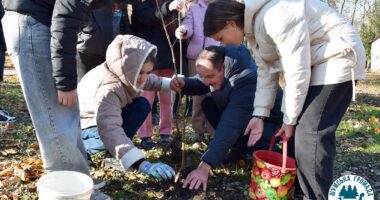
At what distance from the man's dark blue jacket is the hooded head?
60 centimetres

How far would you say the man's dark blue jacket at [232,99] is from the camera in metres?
2.87

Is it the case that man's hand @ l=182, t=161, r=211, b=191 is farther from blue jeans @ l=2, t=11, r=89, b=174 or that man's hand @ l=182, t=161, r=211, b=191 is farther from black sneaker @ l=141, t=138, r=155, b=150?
black sneaker @ l=141, t=138, r=155, b=150

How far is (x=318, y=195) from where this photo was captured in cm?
243

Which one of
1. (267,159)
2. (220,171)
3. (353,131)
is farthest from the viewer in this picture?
(353,131)

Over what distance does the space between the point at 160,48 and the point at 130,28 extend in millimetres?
328

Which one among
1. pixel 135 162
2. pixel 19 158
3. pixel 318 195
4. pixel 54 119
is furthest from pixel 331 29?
pixel 19 158

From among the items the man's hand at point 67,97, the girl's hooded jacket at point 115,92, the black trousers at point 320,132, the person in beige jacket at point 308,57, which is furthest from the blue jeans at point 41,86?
the black trousers at point 320,132

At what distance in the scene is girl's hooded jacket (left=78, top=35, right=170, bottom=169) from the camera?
2.77 metres

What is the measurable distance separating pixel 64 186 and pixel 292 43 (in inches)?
54.4

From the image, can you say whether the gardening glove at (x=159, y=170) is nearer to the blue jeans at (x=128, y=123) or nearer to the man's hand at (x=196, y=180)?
the man's hand at (x=196, y=180)

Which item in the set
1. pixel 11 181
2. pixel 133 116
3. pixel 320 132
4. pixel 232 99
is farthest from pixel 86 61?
pixel 320 132

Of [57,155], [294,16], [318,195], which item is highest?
[294,16]

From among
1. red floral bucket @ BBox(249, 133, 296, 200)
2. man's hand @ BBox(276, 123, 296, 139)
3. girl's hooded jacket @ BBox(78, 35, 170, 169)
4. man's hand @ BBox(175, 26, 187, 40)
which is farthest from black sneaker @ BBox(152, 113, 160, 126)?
man's hand @ BBox(276, 123, 296, 139)

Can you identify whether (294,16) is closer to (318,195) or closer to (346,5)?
(318,195)
